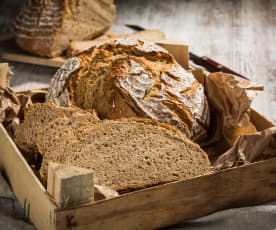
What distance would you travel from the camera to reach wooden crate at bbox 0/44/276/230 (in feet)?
Answer: 8.74

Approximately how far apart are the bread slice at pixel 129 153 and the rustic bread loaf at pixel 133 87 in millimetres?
329

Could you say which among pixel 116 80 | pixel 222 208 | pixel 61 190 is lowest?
pixel 222 208

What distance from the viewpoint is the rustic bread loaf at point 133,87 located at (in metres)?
3.26

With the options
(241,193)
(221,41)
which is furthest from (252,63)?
(241,193)

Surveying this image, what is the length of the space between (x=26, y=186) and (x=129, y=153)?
41 centimetres

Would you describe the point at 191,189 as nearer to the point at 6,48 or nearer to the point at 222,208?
the point at 222,208

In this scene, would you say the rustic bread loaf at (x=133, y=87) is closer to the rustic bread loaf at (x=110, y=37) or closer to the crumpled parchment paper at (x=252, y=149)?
the crumpled parchment paper at (x=252, y=149)

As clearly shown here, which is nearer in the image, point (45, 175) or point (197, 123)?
point (45, 175)

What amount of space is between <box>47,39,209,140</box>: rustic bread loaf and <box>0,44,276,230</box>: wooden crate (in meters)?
0.42

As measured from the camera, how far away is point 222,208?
9.84 ft

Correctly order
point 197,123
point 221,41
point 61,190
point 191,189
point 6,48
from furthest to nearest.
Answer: point 221,41 → point 6,48 → point 197,123 → point 191,189 → point 61,190

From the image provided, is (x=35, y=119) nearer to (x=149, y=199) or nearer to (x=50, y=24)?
(x=149, y=199)

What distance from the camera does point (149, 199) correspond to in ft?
9.08

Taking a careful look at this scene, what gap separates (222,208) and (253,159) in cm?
25
